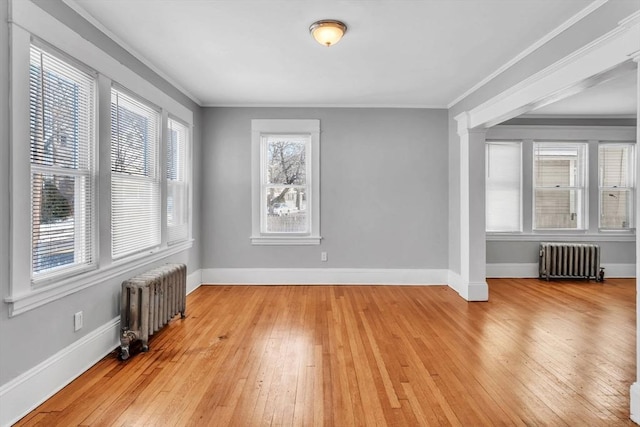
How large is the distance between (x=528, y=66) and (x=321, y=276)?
3687 mm

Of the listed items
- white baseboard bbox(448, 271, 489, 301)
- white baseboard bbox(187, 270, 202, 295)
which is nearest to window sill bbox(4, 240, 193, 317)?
white baseboard bbox(187, 270, 202, 295)

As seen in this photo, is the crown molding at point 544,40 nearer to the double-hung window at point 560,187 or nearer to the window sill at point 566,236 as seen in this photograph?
the double-hung window at point 560,187

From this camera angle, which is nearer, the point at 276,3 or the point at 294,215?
the point at 276,3

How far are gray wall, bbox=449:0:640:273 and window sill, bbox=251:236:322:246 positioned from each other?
2.02 meters

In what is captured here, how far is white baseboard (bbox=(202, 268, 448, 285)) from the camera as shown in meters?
5.37

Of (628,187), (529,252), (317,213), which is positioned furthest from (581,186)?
(317,213)

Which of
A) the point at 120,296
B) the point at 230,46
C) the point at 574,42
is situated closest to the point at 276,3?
the point at 230,46

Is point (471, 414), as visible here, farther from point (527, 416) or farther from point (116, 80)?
point (116, 80)

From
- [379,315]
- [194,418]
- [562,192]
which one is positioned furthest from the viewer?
[562,192]

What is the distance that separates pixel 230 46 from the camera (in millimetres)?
3289

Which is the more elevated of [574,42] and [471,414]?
[574,42]

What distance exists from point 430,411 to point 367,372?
1.90 ft

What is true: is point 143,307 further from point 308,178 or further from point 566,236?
point 566,236

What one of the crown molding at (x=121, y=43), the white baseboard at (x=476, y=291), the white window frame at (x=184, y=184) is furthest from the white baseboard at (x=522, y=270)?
the crown molding at (x=121, y=43)
